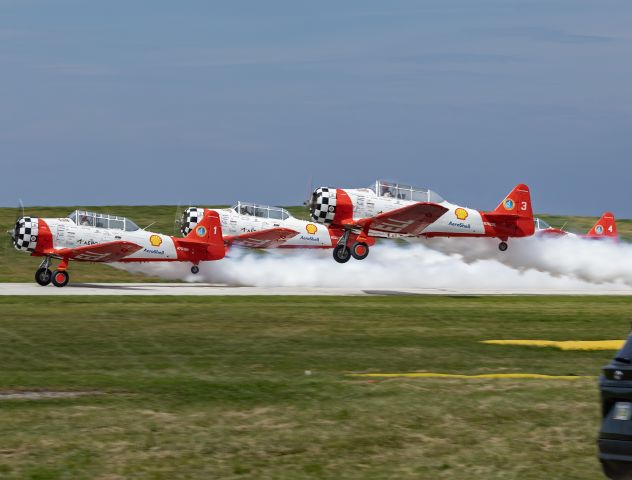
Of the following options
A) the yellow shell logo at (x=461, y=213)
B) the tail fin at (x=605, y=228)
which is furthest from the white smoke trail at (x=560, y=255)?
the tail fin at (x=605, y=228)

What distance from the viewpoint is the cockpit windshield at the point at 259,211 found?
150ft

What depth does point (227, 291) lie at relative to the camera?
116 ft

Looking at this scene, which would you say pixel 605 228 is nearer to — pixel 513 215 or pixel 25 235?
pixel 513 215

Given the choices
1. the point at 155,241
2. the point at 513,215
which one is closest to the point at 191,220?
the point at 155,241

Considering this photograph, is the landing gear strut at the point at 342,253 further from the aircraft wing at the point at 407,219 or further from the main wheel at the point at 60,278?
the main wheel at the point at 60,278

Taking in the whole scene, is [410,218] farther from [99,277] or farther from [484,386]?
[484,386]

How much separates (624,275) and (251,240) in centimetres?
1729

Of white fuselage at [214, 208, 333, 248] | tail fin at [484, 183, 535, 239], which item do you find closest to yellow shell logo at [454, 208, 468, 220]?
tail fin at [484, 183, 535, 239]

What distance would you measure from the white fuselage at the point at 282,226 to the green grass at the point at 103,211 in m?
3.37

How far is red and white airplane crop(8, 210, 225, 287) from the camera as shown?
36.7m

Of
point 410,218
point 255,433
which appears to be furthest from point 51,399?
point 410,218

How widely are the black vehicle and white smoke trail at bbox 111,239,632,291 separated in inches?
1317

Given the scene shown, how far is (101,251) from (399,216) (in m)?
12.1

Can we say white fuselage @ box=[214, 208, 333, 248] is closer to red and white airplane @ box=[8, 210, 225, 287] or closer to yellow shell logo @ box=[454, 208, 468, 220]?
red and white airplane @ box=[8, 210, 225, 287]
